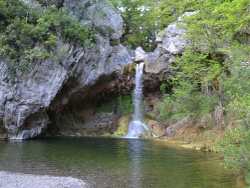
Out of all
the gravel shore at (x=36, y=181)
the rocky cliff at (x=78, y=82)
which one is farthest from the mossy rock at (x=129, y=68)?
the gravel shore at (x=36, y=181)

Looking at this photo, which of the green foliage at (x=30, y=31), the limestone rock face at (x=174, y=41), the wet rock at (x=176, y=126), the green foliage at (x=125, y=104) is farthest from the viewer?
the green foliage at (x=125, y=104)

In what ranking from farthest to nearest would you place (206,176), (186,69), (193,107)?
1. (193,107)
2. (186,69)
3. (206,176)

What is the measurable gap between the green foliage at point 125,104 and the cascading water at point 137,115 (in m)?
0.54

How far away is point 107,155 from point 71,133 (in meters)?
14.0

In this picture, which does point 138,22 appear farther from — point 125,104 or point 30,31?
point 30,31

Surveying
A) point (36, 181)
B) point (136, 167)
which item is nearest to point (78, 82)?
point (136, 167)

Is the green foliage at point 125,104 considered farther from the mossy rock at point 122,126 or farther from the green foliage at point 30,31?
the green foliage at point 30,31

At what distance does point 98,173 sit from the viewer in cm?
1030

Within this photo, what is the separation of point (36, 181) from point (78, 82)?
17.8 meters

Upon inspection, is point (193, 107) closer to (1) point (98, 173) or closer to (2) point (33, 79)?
→ (1) point (98, 173)

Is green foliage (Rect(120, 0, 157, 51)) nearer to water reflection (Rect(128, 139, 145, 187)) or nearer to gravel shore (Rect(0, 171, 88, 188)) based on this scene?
water reflection (Rect(128, 139, 145, 187))

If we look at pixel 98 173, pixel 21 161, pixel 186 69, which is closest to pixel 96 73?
pixel 186 69

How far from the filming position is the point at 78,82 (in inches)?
1019

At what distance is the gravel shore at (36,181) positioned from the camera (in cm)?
819
